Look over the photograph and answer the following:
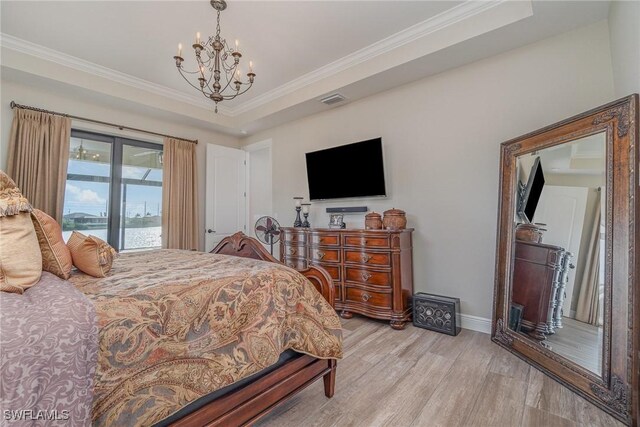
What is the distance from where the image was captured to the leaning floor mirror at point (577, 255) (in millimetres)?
1516

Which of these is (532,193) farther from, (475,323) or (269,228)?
(269,228)

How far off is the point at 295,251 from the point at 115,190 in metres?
2.59

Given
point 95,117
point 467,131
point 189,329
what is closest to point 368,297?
point 467,131

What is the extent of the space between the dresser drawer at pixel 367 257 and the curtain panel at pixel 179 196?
251 centimetres

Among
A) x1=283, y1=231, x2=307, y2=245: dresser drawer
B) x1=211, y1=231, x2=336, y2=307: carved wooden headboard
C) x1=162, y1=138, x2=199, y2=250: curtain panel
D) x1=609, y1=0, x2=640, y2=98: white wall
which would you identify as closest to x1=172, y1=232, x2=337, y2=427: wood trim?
x1=211, y1=231, x2=336, y2=307: carved wooden headboard

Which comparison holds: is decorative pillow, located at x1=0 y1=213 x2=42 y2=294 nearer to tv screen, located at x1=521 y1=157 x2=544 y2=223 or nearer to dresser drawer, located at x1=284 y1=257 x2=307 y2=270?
dresser drawer, located at x1=284 y1=257 x2=307 y2=270

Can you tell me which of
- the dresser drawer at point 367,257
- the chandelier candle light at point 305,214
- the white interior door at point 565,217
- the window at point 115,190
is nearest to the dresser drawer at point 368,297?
the dresser drawer at point 367,257

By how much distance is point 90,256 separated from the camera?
1.45 m

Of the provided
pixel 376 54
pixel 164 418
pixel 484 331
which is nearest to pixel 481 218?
pixel 484 331

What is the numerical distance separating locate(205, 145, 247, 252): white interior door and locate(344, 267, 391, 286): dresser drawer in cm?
250

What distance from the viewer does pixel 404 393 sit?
1740mm

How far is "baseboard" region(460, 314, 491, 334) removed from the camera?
8.63ft

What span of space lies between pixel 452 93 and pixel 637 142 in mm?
1648

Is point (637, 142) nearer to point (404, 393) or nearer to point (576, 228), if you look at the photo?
point (576, 228)
